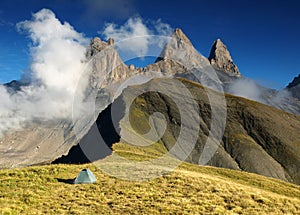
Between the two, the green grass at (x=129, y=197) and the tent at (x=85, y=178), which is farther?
the tent at (x=85, y=178)

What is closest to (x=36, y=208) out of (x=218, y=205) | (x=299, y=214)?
(x=218, y=205)

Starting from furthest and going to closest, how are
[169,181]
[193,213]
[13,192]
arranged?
1. [169,181]
2. [13,192]
3. [193,213]

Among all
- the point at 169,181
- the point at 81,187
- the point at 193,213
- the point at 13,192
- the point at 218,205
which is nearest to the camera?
the point at 193,213

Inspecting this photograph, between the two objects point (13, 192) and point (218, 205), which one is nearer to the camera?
point (218, 205)

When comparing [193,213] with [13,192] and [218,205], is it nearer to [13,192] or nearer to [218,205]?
[218,205]

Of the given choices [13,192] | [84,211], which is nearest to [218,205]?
[84,211]

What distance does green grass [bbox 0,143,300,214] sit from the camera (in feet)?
105

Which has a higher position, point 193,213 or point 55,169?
point 55,169

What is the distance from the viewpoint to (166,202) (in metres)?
34.3

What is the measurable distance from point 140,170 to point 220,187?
45.3ft

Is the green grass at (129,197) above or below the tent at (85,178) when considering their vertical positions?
below

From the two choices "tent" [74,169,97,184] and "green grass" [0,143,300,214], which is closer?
"green grass" [0,143,300,214]

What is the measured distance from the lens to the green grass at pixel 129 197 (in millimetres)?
32094

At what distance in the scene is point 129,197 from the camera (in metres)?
36.2
